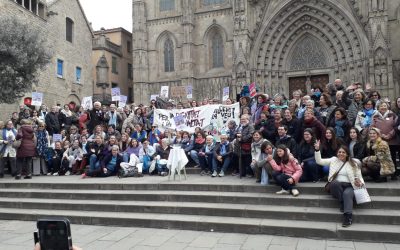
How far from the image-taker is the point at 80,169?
1285cm

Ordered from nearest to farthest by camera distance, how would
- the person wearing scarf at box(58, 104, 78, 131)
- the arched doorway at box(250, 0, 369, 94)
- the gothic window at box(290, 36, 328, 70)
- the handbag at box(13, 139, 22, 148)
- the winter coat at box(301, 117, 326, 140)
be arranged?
1. the winter coat at box(301, 117, 326, 140)
2. the handbag at box(13, 139, 22, 148)
3. the person wearing scarf at box(58, 104, 78, 131)
4. the arched doorway at box(250, 0, 369, 94)
5. the gothic window at box(290, 36, 328, 70)

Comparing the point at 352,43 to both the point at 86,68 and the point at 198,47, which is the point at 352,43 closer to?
the point at 198,47

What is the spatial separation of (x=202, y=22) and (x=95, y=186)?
23640 millimetres

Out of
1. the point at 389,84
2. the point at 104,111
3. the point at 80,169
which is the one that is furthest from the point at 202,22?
the point at 80,169

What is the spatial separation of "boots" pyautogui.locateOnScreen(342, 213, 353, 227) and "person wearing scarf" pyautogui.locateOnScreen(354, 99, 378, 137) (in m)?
2.94

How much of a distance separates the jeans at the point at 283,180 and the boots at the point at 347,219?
1485 mm

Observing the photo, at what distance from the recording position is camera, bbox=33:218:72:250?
110 inches

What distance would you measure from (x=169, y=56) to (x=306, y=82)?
40.4ft

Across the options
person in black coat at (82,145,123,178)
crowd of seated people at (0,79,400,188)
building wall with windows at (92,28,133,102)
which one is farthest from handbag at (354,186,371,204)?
building wall with windows at (92,28,133,102)

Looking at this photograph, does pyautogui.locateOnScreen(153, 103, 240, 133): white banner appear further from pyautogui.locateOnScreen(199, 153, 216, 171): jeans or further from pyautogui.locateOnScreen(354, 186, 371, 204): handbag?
pyautogui.locateOnScreen(354, 186, 371, 204): handbag

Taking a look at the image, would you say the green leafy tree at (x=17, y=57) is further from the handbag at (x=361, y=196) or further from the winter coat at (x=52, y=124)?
the handbag at (x=361, y=196)

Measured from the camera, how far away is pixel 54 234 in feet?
9.35

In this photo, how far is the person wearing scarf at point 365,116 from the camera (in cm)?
913

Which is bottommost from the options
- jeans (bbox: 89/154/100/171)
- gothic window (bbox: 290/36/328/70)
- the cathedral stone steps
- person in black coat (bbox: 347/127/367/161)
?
the cathedral stone steps
